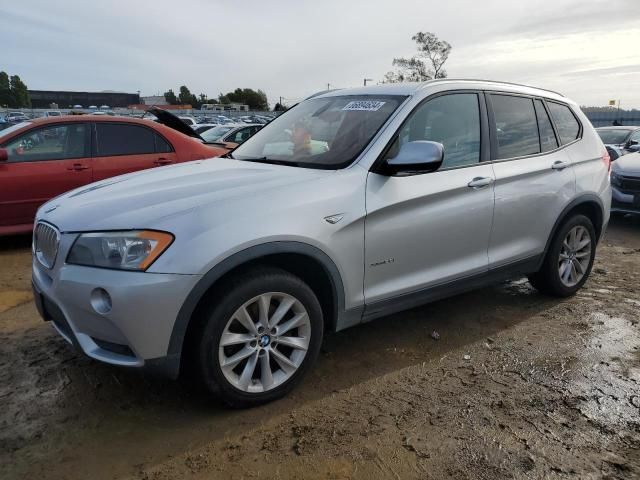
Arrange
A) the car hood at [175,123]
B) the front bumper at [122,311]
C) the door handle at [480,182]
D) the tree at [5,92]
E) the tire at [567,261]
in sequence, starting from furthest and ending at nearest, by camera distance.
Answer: the tree at [5,92] < the car hood at [175,123] < the tire at [567,261] < the door handle at [480,182] < the front bumper at [122,311]

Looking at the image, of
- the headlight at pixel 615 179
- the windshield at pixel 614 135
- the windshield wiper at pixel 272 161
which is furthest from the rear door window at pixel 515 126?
the windshield at pixel 614 135

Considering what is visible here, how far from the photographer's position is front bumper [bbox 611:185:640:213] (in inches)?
294

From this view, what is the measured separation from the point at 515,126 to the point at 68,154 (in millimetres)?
5212

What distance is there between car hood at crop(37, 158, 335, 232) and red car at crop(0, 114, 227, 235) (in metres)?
3.34

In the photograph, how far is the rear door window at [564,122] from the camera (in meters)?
4.44

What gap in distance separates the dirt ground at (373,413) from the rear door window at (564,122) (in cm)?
157

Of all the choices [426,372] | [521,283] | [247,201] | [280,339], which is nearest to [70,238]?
[247,201]

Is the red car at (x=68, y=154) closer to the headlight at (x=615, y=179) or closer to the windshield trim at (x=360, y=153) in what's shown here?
the windshield trim at (x=360, y=153)

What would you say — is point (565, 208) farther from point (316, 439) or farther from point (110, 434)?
point (110, 434)

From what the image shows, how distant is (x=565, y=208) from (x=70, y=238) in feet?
11.9

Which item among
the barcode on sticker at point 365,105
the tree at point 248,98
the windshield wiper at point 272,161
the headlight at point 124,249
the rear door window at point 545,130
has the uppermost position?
the tree at point 248,98

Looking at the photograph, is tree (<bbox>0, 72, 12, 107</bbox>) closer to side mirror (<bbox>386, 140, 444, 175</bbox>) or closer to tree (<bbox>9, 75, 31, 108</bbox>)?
tree (<bbox>9, 75, 31, 108</bbox>)

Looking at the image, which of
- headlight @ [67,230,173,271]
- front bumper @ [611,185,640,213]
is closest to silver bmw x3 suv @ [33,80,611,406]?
headlight @ [67,230,173,271]

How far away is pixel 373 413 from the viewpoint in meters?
2.87
